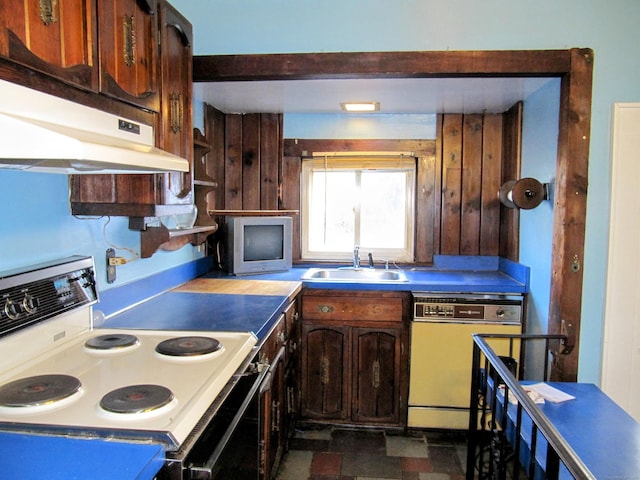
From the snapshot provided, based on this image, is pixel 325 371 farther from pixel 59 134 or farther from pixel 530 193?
pixel 59 134

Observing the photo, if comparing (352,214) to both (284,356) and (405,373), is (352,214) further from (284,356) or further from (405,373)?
(284,356)

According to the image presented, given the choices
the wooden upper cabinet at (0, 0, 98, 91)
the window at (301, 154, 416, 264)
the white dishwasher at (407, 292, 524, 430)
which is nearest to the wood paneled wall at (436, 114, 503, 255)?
the window at (301, 154, 416, 264)

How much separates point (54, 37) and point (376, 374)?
94.3 inches

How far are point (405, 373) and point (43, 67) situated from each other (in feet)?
8.00

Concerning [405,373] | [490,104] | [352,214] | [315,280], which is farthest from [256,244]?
[490,104]

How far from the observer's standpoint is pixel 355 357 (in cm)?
288

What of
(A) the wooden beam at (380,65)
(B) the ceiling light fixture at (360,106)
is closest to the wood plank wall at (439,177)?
Answer: (B) the ceiling light fixture at (360,106)

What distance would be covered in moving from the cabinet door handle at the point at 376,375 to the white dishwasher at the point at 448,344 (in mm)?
196

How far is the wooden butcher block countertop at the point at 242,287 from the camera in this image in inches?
97.6

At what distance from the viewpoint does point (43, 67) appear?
41.1 inches

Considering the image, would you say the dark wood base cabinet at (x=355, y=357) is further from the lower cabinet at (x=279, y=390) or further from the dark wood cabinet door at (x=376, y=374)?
the lower cabinet at (x=279, y=390)

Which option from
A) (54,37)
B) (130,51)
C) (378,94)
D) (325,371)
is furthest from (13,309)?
(378,94)

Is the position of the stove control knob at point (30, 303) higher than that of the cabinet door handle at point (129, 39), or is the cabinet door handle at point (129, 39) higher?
the cabinet door handle at point (129, 39)

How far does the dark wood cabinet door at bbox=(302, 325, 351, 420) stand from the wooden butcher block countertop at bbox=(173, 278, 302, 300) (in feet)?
1.14
